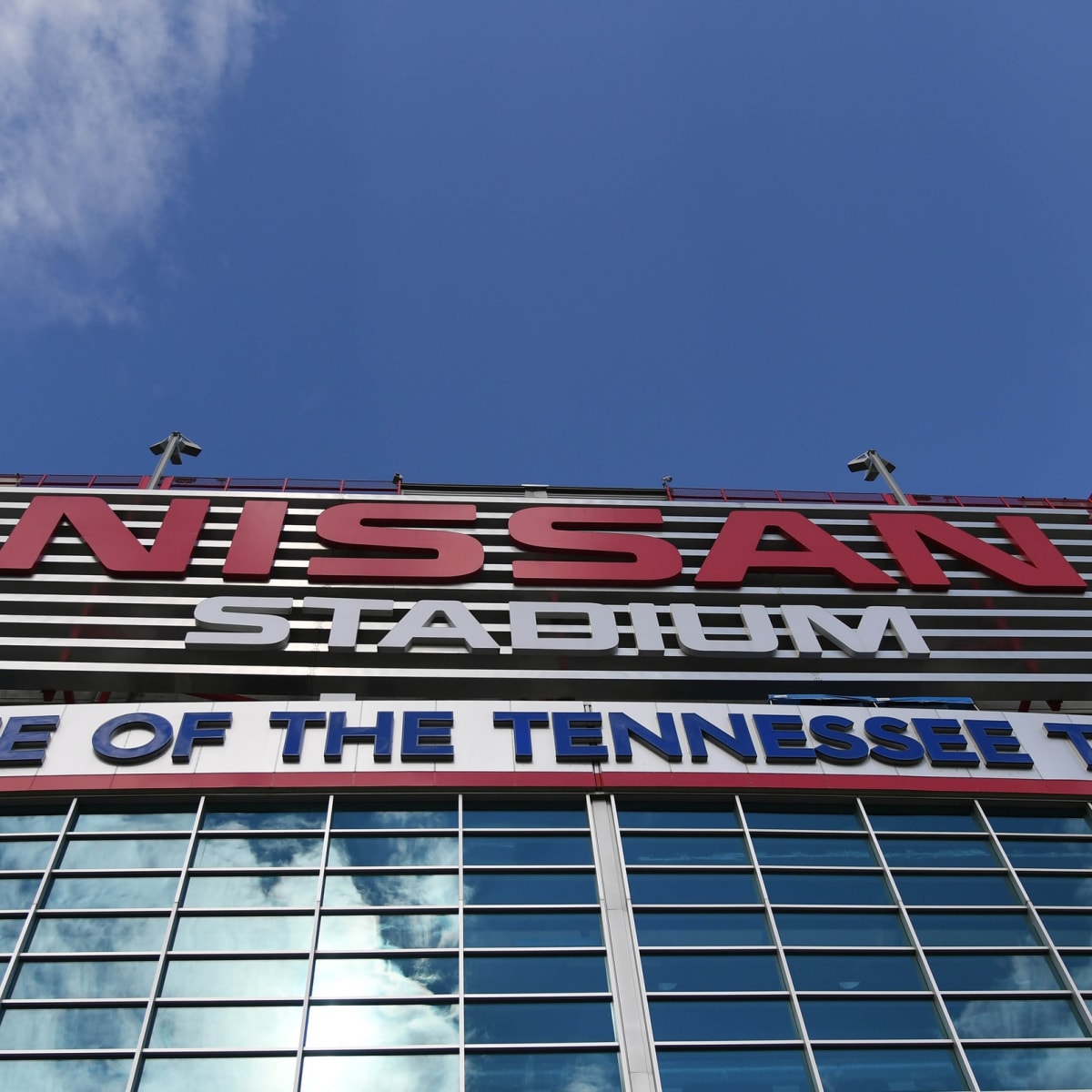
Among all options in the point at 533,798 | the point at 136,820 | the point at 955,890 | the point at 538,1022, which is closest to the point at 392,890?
the point at 533,798

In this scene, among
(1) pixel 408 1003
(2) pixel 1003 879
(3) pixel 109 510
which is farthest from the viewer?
(3) pixel 109 510

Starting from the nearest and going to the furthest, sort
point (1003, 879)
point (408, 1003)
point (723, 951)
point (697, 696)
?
point (408, 1003) → point (723, 951) → point (1003, 879) → point (697, 696)

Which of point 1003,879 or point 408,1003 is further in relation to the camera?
point 1003,879

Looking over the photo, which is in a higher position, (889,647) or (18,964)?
(889,647)

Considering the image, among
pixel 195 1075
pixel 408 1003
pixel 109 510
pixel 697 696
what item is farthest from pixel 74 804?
pixel 697 696

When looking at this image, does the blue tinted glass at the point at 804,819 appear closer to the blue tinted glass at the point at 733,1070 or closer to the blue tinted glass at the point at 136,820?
the blue tinted glass at the point at 733,1070

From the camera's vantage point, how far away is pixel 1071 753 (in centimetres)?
1975

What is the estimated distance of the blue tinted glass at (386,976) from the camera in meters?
14.9

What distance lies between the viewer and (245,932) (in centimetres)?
1569

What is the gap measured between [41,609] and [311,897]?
1095 centimetres

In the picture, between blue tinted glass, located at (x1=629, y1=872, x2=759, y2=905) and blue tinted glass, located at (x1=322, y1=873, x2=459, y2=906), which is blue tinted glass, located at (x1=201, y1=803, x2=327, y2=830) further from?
blue tinted glass, located at (x1=629, y1=872, x2=759, y2=905)

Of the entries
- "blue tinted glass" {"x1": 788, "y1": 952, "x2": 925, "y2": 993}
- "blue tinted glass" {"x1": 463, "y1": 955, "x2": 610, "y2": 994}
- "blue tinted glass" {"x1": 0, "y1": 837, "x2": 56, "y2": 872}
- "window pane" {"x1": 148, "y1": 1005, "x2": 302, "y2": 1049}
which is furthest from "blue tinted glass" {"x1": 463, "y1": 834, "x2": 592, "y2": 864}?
"blue tinted glass" {"x1": 0, "y1": 837, "x2": 56, "y2": 872}

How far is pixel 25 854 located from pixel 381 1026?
259 inches

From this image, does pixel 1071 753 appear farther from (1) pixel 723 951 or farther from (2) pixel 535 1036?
(2) pixel 535 1036
